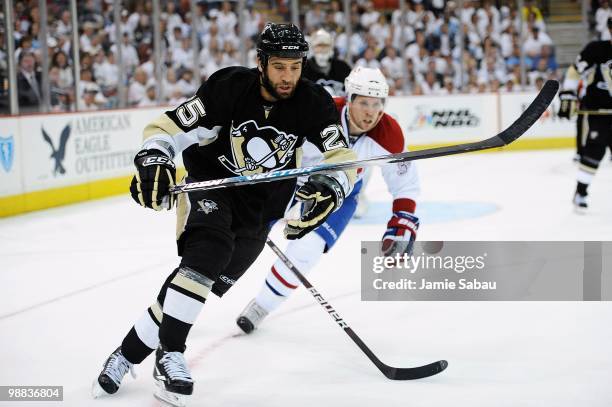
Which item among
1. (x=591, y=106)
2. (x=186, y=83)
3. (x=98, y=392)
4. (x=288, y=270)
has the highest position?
(x=591, y=106)

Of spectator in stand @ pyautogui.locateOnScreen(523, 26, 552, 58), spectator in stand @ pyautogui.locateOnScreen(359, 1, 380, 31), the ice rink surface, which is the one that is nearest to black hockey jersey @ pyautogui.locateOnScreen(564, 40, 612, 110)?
the ice rink surface

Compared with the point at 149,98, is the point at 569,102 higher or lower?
higher

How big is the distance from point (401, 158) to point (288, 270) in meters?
0.98

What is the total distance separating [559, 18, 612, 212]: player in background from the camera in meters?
5.90

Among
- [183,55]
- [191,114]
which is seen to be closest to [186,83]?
[183,55]

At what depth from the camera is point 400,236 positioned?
3.08 metres

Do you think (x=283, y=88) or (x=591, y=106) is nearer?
(x=283, y=88)

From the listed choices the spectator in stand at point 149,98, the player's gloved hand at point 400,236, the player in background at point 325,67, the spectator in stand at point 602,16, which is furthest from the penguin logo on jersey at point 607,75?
the spectator in stand at point 602,16

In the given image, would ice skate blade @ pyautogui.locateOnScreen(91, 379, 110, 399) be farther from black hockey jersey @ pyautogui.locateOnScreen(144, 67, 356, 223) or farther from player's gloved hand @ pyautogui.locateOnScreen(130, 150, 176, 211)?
black hockey jersey @ pyautogui.locateOnScreen(144, 67, 356, 223)

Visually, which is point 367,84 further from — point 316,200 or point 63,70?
point 63,70

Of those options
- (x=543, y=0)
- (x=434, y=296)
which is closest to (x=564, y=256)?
(x=434, y=296)

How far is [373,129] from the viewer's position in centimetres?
338

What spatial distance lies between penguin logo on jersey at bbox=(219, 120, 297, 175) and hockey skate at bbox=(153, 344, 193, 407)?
23.5 inches

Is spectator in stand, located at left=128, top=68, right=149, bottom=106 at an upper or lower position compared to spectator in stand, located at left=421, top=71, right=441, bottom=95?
upper
